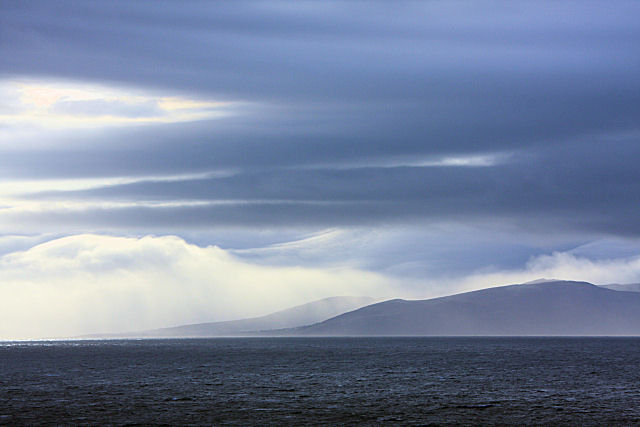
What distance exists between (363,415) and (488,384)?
A: 1524 inches

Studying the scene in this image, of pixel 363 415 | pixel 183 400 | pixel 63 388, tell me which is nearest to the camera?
pixel 363 415

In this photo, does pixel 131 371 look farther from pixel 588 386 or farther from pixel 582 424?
pixel 582 424

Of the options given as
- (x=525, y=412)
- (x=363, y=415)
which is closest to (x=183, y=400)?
(x=363, y=415)

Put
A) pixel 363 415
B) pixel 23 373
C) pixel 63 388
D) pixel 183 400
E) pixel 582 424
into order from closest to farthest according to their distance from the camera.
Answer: pixel 582 424 < pixel 363 415 < pixel 183 400 < pixel 63 388 < pixel 23 373

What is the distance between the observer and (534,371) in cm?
13750

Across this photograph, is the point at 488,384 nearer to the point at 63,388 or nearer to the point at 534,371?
the point at 534,371

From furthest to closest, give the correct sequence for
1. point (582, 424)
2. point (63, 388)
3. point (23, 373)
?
point (23, 373)
point (63, 388)
point (582, 424)

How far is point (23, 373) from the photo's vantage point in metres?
135

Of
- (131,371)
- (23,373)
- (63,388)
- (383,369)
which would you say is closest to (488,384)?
(383,369)

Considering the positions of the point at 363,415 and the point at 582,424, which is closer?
the point at 582,424

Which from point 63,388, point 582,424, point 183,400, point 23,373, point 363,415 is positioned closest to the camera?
point 582,424

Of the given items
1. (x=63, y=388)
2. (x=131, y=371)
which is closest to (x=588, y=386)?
(x=63, y=388)

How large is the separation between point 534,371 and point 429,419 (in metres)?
72.5

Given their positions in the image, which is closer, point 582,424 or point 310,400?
point 582,424
